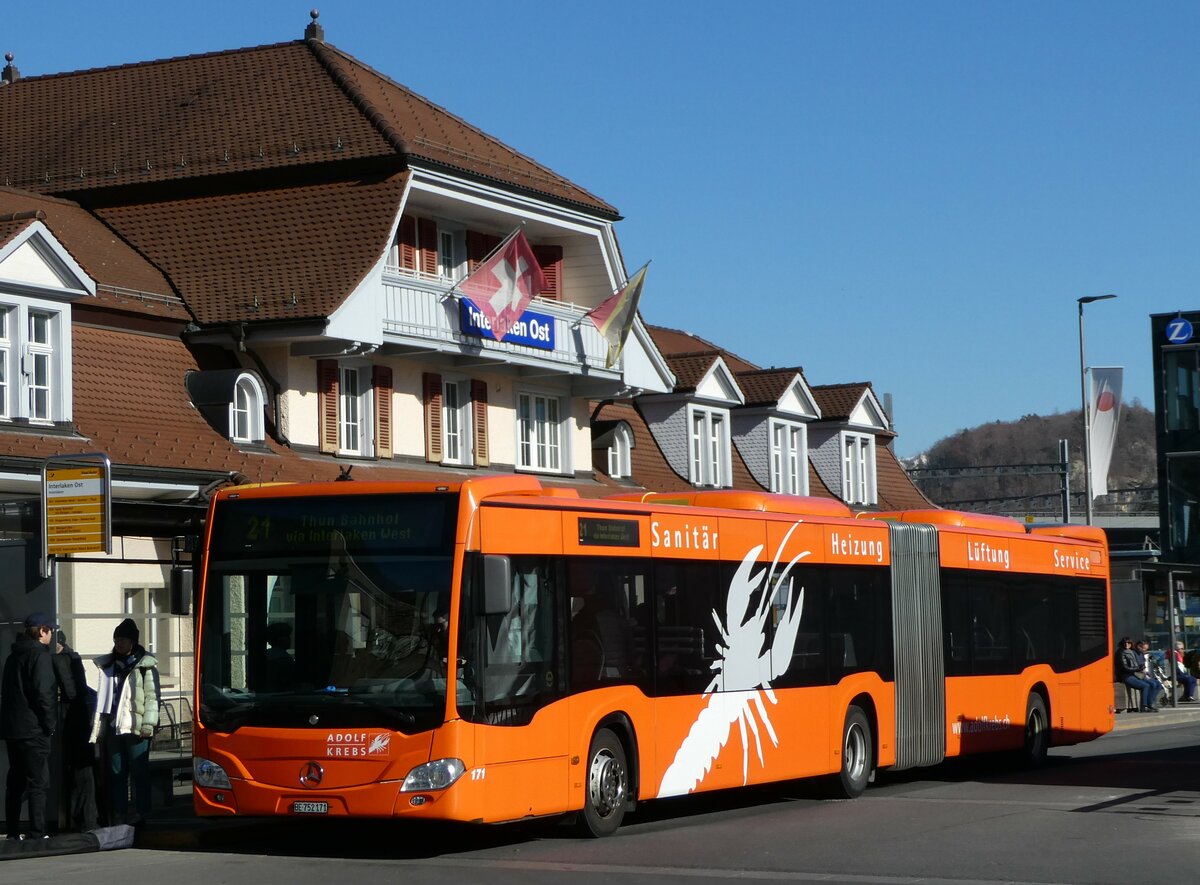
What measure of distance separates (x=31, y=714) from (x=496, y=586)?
14.4 feet

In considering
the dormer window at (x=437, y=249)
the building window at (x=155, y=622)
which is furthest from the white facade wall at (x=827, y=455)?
the building window at (x=155, y=622)

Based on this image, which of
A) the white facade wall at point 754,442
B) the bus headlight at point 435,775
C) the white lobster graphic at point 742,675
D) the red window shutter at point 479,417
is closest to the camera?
the bus headlight at point 435,775

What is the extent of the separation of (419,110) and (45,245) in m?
11.5

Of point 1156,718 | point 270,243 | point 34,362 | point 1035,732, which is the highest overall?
Answer: point 270,243

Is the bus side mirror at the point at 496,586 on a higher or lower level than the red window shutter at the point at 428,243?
lower

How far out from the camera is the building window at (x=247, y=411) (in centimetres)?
2953

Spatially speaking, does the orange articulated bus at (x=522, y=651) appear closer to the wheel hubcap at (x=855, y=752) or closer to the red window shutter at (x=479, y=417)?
the wheel hubcap at (x=855, y=752)

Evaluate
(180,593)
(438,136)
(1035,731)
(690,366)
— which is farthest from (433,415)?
(180,593)

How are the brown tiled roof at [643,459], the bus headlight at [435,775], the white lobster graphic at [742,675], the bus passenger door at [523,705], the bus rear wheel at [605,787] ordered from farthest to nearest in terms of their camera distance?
1. the brown tiled roof at [643,459]
2. the white lobster graphic at [742,675]
3. the bus rear wheel at [605,787]
4. the bus passenger door at [523,705]
5. the bus headlight at [435,775]

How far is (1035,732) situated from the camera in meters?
25.0

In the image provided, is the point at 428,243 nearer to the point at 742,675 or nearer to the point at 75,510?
the point at 742,675

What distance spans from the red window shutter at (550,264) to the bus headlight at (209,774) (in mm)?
23111

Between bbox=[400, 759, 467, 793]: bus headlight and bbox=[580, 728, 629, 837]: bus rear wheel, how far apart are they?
1804 millimetres

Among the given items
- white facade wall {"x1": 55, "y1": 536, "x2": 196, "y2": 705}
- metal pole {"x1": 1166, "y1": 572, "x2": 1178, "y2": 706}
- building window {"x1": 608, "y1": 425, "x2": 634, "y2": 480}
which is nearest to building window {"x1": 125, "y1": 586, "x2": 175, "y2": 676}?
white facade wall {"x1": 55, "y1": 536, "x2": 196, "y2": 705}
